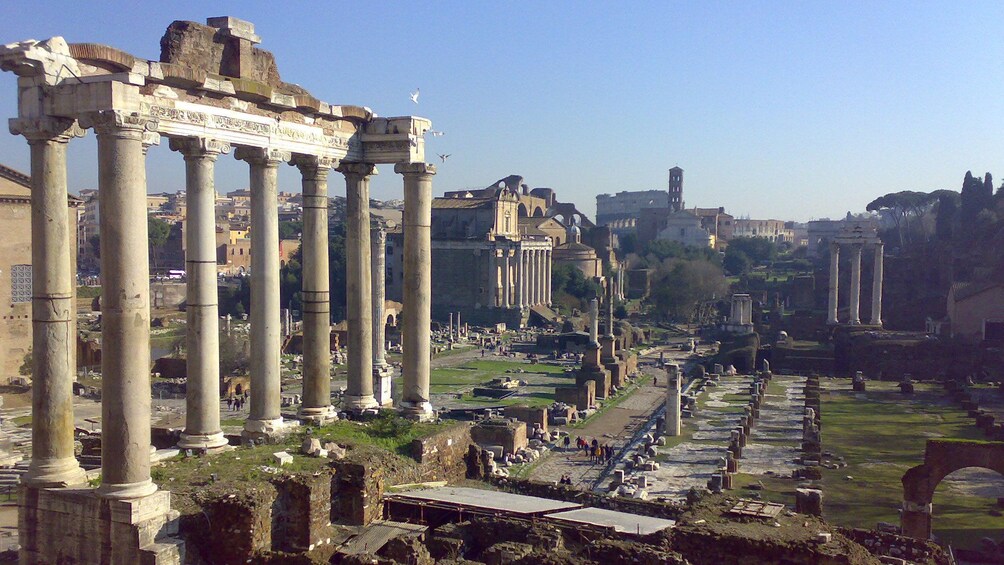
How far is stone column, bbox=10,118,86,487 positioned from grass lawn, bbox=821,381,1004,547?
579 inches

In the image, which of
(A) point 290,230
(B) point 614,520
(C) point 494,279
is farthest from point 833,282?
(A) point 290,230

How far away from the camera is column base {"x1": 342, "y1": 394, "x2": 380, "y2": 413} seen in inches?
545

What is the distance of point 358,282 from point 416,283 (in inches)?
37.6

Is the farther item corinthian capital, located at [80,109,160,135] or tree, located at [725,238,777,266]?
tree, located at [725,238,777,266]

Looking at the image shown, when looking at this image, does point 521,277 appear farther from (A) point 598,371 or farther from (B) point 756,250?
(B) point 756,250

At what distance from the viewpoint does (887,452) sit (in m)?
25.7

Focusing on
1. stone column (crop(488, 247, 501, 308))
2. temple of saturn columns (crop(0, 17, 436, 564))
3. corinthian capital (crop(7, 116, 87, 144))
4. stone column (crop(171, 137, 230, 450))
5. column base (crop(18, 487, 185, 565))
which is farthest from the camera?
stone column (crop(488, 247, 501, 308))

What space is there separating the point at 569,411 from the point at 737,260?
226ft

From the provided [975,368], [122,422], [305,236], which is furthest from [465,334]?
[122,422]

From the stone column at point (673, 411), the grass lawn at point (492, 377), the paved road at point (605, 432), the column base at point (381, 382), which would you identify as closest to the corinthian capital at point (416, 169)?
the paved road at point (605, 432)

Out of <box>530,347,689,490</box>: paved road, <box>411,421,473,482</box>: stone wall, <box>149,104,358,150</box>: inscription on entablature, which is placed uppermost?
<box>149,104,358,150</box>: inscription on entablature

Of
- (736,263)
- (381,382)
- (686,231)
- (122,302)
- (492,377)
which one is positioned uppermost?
(686,231)

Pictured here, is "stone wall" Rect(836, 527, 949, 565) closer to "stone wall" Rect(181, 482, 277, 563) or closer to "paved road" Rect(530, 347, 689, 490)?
"stone wall" Rect(181, 482, 277, 563)

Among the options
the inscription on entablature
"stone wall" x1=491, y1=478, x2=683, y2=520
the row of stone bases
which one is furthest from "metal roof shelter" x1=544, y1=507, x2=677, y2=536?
the row of stone bases
